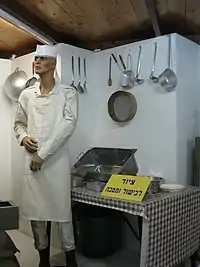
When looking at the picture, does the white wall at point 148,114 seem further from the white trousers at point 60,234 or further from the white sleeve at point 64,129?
the white trousers at point 60,234

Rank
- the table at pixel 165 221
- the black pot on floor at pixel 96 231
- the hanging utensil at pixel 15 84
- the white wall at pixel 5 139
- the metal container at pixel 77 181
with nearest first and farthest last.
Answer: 1. the table at pixel 165 221
2. the metal container at pixel 77 181
3. the black pot on floor at pixel 96 231
4. the hanging utensil at pixel 15 84
5. the white wall at pixel 5 139

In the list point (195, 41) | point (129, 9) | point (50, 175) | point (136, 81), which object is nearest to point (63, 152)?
point (50, 175)

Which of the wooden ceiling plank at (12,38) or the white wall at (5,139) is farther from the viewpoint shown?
the white wall at (5,139)

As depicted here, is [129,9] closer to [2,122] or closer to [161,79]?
[161,79]

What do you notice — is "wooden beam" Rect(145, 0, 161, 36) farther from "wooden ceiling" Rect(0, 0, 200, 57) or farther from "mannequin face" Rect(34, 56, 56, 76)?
"mannequin face" Rect(34, 56, 56, 76)

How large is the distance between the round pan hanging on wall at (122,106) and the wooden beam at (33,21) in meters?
0.68

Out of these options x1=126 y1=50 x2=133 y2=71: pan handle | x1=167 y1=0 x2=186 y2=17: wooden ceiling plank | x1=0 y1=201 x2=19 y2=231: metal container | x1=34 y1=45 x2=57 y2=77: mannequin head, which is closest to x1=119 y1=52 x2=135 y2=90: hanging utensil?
x1=126 y1=50 x2=133 y2=71: pan handle

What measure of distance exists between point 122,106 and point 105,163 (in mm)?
519

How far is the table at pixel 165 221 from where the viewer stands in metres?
2.02

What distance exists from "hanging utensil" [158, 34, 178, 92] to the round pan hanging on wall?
306mm

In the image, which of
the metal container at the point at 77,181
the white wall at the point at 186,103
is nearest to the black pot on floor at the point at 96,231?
the metal container at the point at 77,181

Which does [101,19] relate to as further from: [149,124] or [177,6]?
[149,124]

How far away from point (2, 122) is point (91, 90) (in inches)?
39.9

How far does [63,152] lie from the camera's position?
7.59ft
